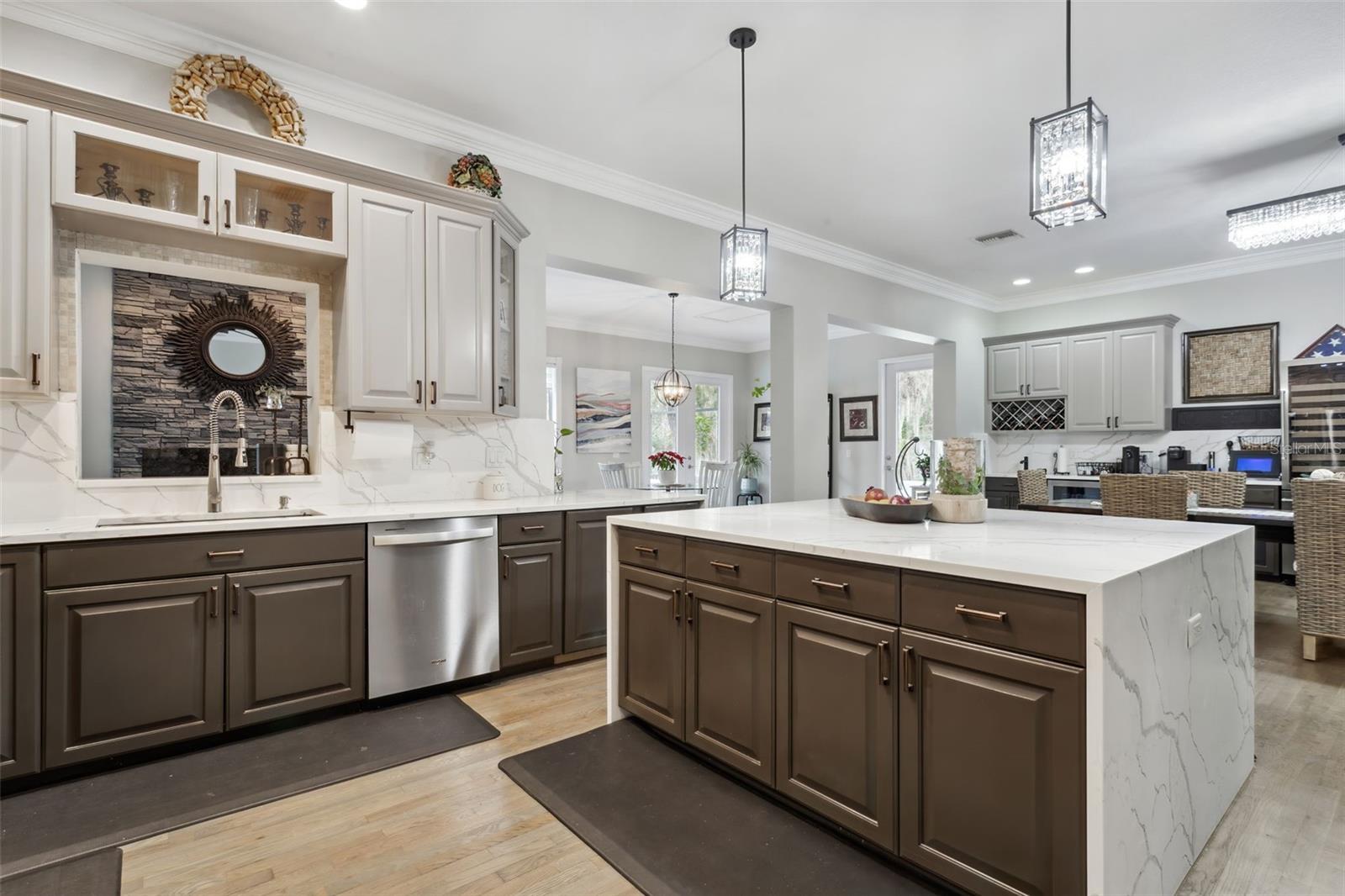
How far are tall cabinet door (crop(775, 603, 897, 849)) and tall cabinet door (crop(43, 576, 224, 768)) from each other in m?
2.10

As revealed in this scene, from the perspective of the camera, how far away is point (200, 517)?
2715mm

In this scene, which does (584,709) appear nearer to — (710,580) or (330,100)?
(710,580)

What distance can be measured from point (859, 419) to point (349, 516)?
6.92 meters

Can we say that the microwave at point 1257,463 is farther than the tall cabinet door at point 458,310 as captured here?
Yes

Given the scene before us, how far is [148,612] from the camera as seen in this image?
232 centimetres

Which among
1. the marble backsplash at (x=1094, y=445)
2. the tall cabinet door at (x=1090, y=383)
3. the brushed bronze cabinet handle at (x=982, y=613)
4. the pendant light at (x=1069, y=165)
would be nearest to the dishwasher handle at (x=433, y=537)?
the brushed bronze cabinet handle at (x=982, y=613)

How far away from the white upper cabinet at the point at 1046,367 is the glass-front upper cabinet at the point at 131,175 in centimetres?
687

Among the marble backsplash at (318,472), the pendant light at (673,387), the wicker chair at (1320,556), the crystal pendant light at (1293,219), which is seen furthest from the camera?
the pendant light at (673,387)

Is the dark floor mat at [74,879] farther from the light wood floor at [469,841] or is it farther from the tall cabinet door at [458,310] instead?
the tall cabinet door at [458,310]

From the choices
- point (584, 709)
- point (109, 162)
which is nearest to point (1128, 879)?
point (584, 709)

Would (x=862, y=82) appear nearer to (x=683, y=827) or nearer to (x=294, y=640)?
(x=683, y=827)

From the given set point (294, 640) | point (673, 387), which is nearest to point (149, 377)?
point (294, 640)

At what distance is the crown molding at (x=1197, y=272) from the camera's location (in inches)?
207

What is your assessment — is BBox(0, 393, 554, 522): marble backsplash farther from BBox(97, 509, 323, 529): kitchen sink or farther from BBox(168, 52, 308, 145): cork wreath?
BBox(168, 52, 308, 145): cork wreath
